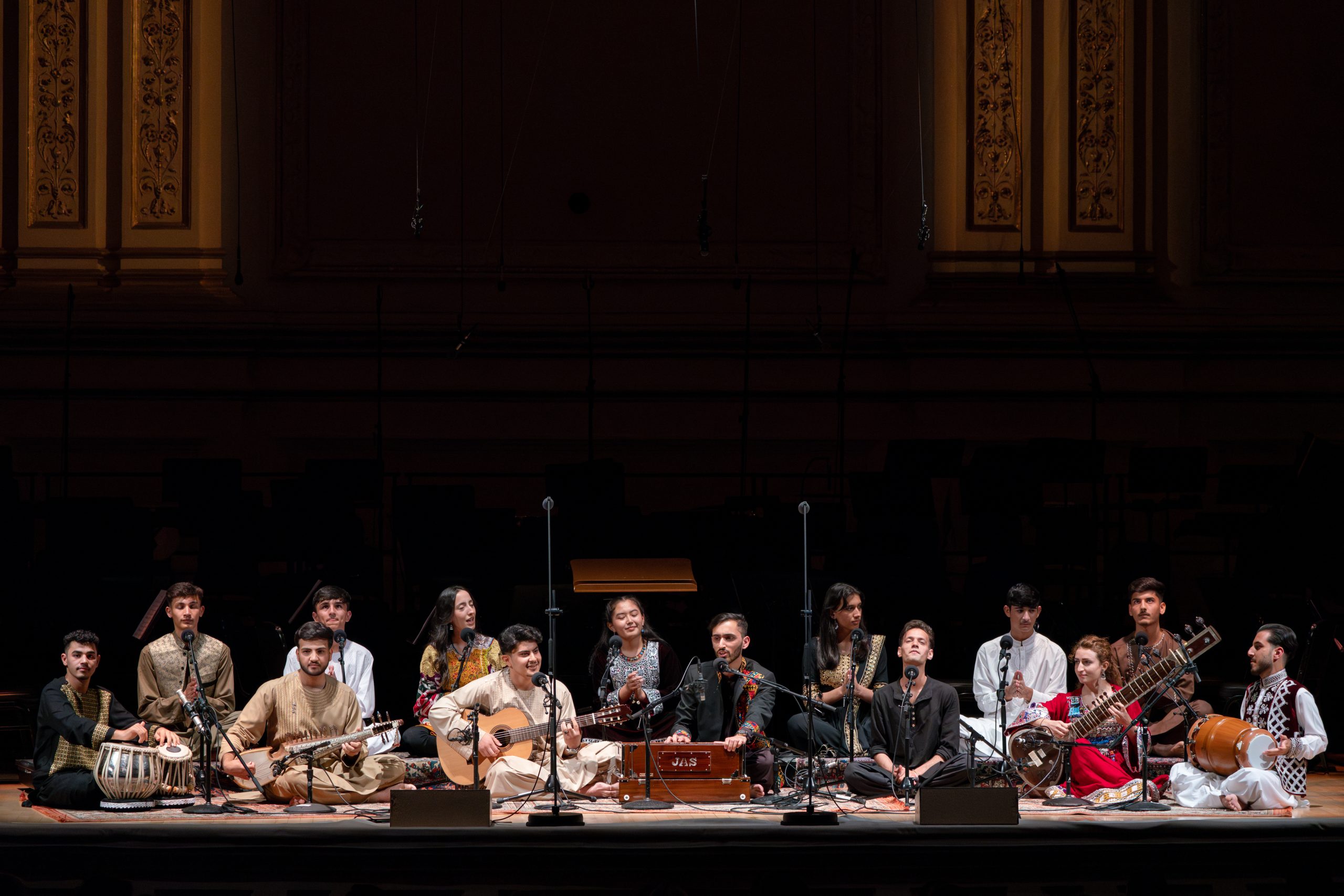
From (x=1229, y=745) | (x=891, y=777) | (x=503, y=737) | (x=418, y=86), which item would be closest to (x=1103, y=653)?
(x=1229, y=745)

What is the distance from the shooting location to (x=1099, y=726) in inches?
307

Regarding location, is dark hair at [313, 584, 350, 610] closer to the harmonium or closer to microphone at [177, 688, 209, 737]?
microphone at [177, 688, 209, 737]

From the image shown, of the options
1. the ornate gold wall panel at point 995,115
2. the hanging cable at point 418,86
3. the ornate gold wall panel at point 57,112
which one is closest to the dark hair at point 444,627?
the hanging cable at point 418,86

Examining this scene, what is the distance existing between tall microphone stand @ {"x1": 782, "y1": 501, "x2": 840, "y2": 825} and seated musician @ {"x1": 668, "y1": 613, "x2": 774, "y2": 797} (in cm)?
21

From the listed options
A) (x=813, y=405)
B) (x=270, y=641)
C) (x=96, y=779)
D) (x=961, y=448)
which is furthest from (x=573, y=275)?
(x=96, y=779)

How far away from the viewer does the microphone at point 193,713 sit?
24.7 ft

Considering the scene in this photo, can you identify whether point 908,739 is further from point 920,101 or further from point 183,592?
point 920,101

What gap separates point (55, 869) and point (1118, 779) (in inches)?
181

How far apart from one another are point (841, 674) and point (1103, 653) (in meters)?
1.27

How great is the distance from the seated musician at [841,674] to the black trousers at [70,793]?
10.8ft

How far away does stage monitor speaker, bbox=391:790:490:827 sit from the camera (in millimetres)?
6859

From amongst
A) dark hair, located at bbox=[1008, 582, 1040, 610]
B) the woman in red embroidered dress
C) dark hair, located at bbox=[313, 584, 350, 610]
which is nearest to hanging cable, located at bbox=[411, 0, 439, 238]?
dark hair, located at bbox=[313, 584, 350, 610]

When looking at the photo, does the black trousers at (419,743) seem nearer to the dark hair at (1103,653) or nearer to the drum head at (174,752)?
the drum head at (174,752)

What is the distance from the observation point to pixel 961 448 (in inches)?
399
